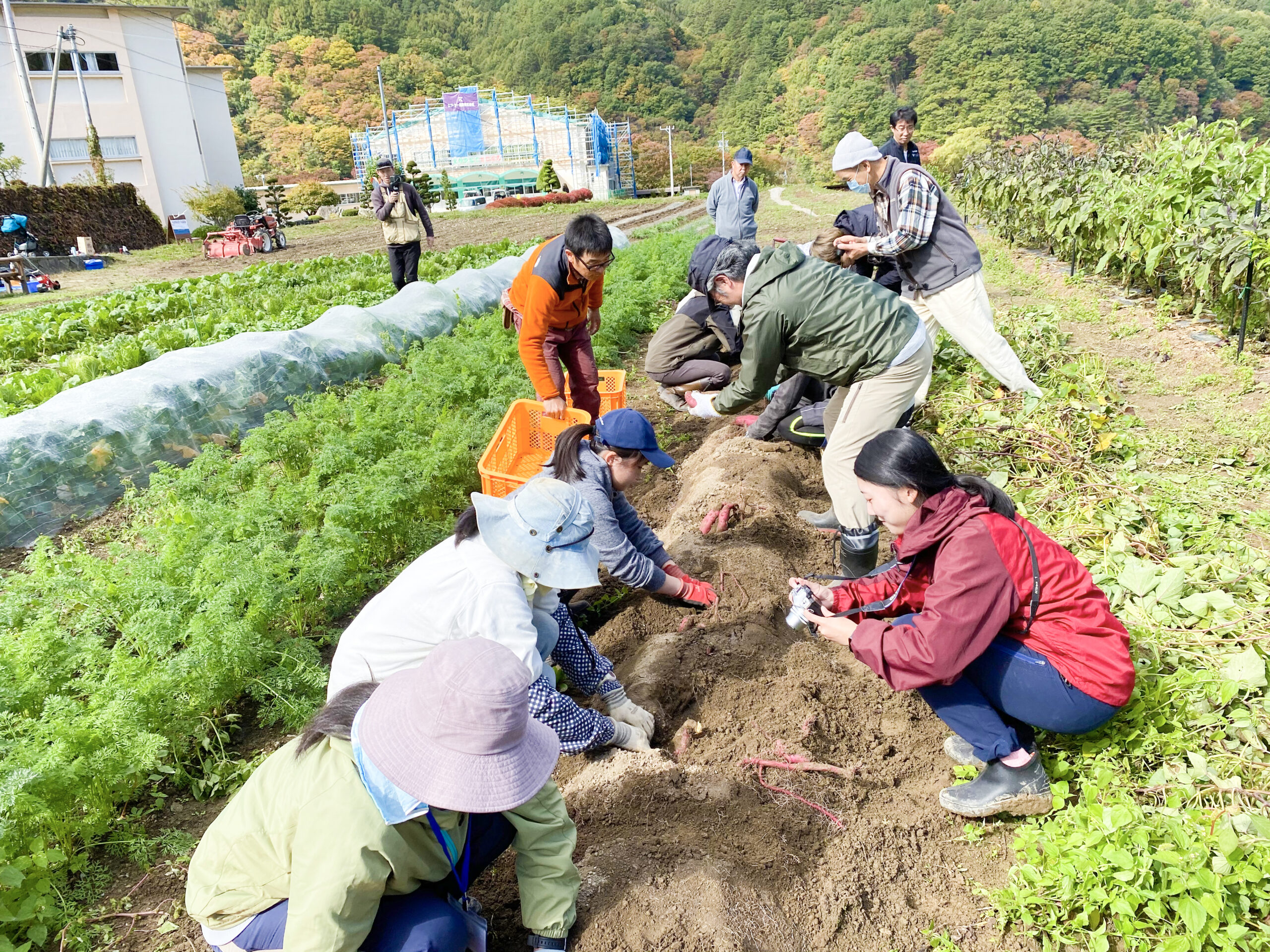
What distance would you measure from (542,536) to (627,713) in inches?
40.4

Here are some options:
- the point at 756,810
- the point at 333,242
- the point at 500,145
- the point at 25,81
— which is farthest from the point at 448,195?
the point at 756,810

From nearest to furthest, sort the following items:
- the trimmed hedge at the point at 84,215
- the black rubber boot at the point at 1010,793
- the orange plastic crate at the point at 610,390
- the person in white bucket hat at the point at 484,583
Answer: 1. the person in white bucket hat at the point at 484,583
2. the black rubber boot at the point at 1010,793
3. the orange plastic crate at the point at 610,390
4. the trimmed hedge at the point at 84,215

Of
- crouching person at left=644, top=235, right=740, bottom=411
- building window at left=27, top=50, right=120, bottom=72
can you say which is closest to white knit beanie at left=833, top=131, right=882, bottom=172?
crouching person at left=644, top=235, right=740, bottom=411

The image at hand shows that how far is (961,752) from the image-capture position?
2588 mm

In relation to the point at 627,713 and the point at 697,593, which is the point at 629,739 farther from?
the point at 697,593

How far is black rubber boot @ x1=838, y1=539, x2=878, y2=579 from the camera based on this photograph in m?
3.42

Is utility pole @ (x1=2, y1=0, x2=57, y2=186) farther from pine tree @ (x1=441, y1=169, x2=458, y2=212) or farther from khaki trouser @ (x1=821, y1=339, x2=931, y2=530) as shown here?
khaki trouser @ (x1=821, y1=339, x2=931, y2=530)

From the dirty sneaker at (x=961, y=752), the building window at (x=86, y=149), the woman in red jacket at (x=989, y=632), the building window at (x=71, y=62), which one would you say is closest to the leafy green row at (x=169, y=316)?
the woman in red jacket at (x=989, y=632)

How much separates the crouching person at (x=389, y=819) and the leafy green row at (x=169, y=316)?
5776 mm

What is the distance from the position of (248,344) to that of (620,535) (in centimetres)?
445

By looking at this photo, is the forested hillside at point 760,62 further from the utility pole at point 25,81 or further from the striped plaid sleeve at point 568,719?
the striped plaid sleeve at point 568,719

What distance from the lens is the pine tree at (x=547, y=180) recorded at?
42.2 meters

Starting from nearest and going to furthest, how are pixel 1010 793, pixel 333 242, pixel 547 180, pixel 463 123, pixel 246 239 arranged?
pixel 1010 793
pixel 246 239
pixel 333 242
pixel 547 180
pixel 463 123

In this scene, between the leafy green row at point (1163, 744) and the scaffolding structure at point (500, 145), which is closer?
the leafy green row at point (1163, 744)
